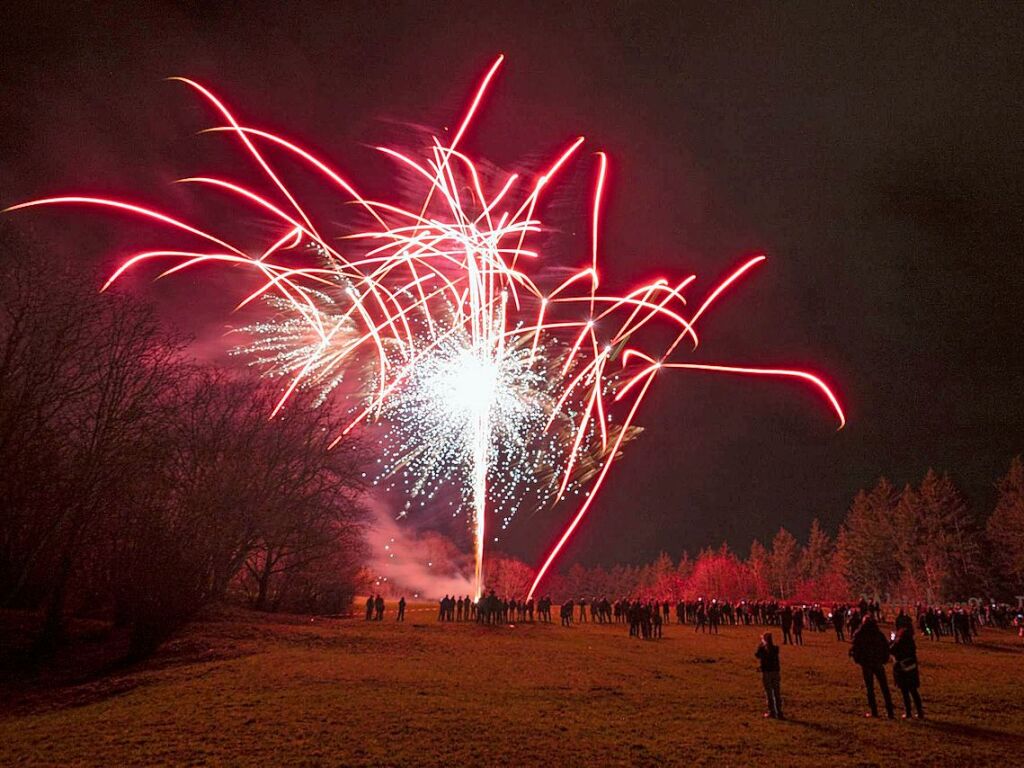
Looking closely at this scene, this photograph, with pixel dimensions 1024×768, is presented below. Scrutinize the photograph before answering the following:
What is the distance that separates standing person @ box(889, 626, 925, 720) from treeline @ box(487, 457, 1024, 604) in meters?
55.7

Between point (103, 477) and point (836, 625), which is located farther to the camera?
point (836, 625)

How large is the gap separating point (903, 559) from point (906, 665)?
83033 millimetres

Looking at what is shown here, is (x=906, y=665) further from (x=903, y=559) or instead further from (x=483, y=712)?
(x=903, y=559)

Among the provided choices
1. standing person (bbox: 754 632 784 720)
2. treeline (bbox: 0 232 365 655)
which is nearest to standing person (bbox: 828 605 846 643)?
standing person (bbox: 754 632 784 720)

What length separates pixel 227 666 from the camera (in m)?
16.4

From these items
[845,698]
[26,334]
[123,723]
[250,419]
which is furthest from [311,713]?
[250,419]

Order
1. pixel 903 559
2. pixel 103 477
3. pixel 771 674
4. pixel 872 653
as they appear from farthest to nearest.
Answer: pixel 903 559
pixel 103 477
pixel 771 674
pixel 872 653

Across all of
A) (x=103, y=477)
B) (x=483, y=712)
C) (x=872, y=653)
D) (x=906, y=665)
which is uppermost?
(x=103, y=477)

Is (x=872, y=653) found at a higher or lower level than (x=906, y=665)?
higher

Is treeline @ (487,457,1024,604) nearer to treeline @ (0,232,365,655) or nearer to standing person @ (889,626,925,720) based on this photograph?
treeline @ (0,232,365,655)

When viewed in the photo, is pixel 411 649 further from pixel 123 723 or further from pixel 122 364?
pixel 122 364

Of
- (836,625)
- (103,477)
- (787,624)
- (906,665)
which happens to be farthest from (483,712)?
(836,625)

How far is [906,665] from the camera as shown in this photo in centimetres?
1145

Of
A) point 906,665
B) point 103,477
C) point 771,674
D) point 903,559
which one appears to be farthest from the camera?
point 903,559
